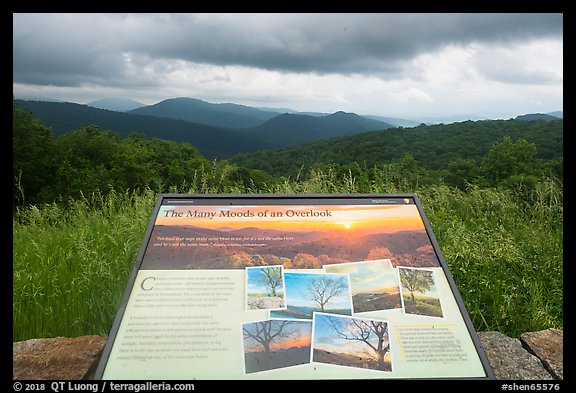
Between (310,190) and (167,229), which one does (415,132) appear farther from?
(167,229)

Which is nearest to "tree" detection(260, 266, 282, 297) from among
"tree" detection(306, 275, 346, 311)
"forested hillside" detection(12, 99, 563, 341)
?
"tree" detection(306, 275, 346, 311)

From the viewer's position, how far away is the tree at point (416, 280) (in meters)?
2.25

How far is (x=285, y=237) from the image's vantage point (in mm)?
2449

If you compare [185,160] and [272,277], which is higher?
[185,160]

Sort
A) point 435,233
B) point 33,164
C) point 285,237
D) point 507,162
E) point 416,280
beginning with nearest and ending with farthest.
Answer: point 416,280
point 285,237
point 435,233
point 507,162
point 33,164

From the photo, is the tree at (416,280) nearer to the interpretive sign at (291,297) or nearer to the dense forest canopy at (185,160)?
the interpretive sign at (291,297)

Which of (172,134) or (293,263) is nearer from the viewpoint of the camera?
(293,263)

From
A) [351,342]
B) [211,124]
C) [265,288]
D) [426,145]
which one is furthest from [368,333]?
[211,124]

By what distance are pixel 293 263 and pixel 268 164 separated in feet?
72.8

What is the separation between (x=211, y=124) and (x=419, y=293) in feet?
298

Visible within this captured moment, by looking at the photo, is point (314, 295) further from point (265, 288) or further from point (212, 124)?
point (212, 124)

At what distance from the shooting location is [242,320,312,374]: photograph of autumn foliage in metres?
1.91

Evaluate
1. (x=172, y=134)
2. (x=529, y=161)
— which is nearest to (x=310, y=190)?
(x=529, y=161)

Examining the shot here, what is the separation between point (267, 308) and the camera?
211cm
